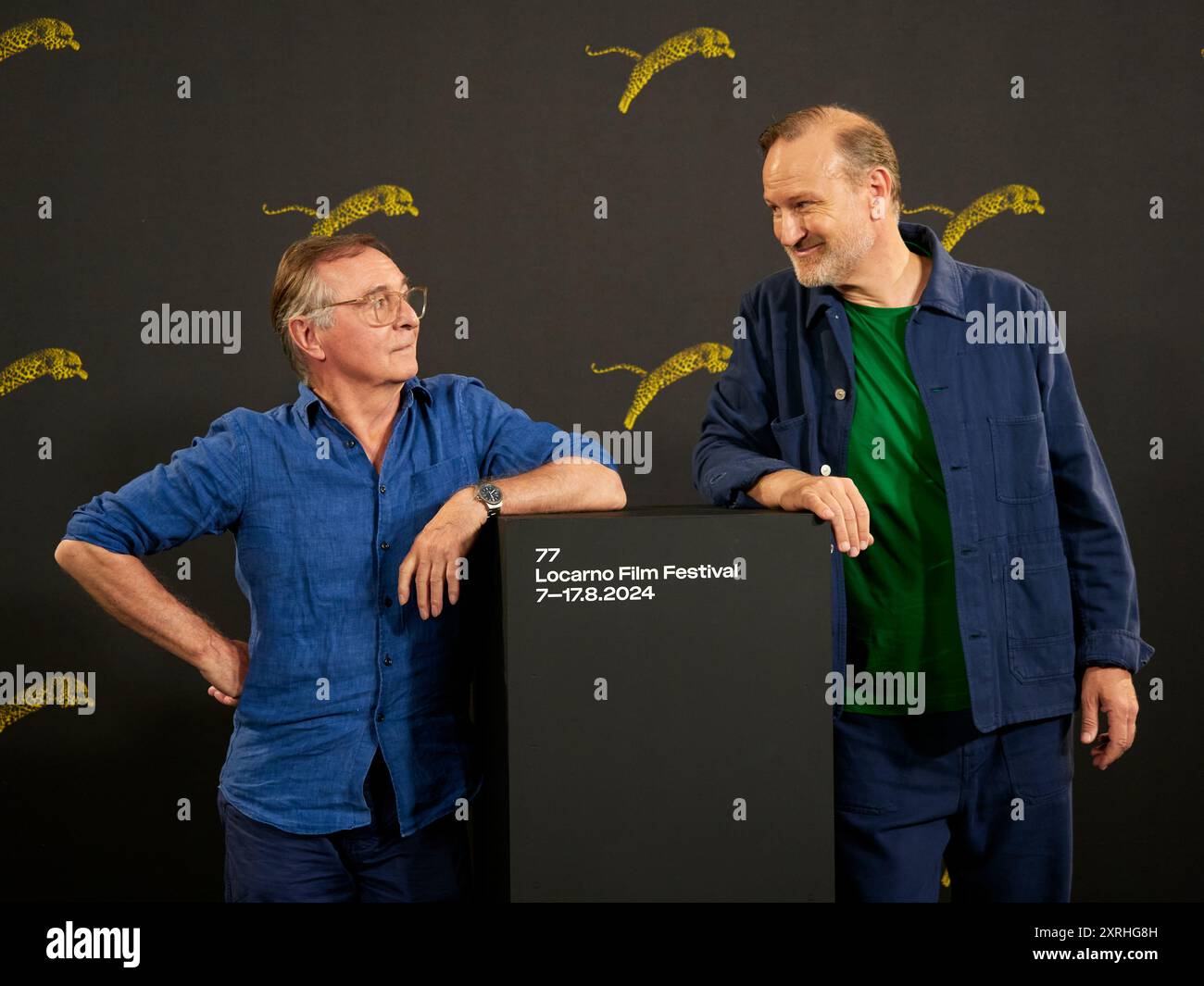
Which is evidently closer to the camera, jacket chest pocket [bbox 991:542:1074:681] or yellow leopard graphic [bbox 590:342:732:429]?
jacket chest pocket [bbox 991:542:1074:681]

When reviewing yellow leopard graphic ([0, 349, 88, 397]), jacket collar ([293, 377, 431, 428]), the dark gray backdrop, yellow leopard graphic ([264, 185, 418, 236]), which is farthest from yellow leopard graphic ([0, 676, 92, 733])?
jacket collar ([293, 377, 431, 428])

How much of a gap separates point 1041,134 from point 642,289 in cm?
111

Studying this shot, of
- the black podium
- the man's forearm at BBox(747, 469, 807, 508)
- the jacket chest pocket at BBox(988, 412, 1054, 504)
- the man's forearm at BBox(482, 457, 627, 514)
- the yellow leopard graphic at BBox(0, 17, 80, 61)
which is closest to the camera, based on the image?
the black podium

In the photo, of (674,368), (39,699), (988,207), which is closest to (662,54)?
(674,368)

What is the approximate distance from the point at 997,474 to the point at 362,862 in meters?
1.18

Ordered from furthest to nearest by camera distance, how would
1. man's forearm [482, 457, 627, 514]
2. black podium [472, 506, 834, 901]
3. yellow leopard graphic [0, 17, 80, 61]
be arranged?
1. yellow leopard graphic [0, 17, 80, 61]
2. man's forearm [482, 457, 627, 514]
3. black podium [472, 506, 834, 901]

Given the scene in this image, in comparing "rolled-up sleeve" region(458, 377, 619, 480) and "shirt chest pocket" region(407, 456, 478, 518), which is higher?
"rolled-up sleeve" region(458, 377, 619, 480)

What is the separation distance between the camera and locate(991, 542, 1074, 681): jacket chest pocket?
1915 millimetres

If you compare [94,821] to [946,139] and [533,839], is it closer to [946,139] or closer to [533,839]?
[533,839]

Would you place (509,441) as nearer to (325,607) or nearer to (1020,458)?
(325,607)

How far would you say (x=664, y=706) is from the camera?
1.49 metres

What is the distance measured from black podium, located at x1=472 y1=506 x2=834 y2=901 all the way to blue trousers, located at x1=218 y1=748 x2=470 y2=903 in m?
0.40

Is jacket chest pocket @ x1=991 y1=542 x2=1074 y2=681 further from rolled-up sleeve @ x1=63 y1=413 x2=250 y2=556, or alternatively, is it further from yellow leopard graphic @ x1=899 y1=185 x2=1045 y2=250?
yellow leopard graphic @ x1=899 y1=185 x2=1045 y2=250

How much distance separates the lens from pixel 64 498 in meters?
2.96
